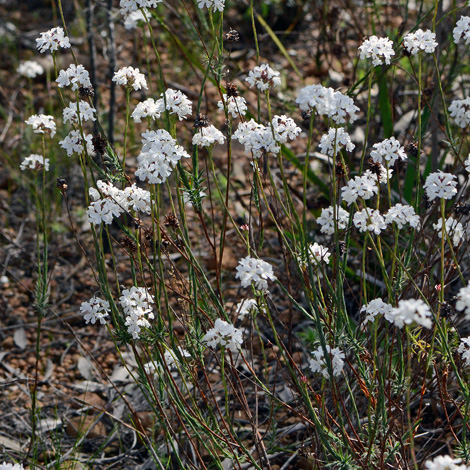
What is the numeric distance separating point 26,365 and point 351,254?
182 centimetres

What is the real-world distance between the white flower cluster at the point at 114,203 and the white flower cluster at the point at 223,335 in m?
0.43

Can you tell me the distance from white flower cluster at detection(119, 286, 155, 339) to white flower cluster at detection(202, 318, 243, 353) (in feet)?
0.88

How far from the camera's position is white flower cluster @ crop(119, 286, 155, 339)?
1.92m

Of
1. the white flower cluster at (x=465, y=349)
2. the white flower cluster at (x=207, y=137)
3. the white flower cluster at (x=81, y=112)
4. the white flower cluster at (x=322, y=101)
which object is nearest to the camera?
the white flower cluster at (x=322, y=101)

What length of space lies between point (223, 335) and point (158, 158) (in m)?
0.50

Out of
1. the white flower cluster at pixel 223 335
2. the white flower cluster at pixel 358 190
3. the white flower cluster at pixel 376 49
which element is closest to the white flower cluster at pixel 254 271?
the white flower cluster at pixel 223 335

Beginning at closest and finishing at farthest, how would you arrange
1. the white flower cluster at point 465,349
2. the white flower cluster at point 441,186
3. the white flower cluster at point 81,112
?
the white flower cluster at point 441,186 < the white flower cluster at point 465,349 < the white flower cluster at point 81,112

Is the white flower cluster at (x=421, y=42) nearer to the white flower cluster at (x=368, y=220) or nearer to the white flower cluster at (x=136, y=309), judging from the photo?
the white flower cluster at (x=368, y=220)

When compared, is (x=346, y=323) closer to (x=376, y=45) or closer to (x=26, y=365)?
(x=376, y=45)

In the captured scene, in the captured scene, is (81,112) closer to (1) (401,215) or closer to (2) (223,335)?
(2) (223,335)

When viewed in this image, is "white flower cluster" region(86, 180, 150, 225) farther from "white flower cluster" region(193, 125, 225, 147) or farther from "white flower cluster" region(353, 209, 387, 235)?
"white flower cluster" region(353, 209, 387, 235)

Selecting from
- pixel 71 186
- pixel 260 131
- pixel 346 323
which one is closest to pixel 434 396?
pixel 346 323

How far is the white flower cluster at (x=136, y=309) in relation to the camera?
1925 millimetres

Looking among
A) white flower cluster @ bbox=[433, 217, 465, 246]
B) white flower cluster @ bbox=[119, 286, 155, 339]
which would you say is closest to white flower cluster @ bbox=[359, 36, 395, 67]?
white flower cluster @ bbox=[433, 217, 465, 246]
